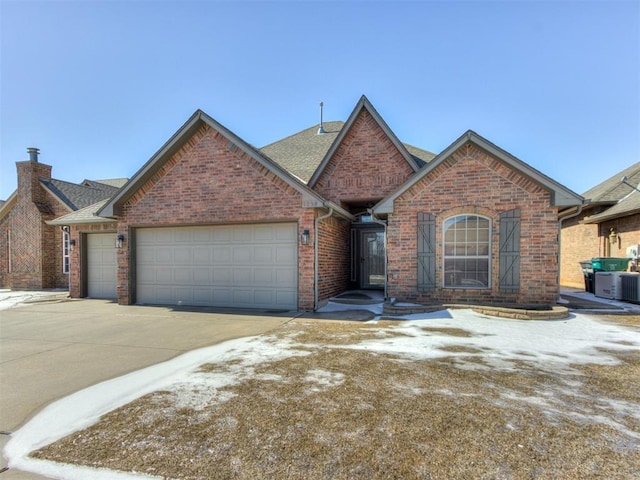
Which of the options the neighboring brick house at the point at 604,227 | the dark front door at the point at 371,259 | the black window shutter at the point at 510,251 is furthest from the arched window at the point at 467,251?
the dark front door at the point at 371,259

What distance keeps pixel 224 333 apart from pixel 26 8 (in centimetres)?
881

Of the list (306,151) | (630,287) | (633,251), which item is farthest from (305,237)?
(633,251)

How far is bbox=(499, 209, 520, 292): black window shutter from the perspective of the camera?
8.91m

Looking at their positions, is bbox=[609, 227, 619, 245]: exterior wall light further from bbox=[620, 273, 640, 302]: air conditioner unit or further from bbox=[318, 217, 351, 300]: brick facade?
bbox=[318, 217, 351, 300]: brick facade

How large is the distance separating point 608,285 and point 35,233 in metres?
23.9

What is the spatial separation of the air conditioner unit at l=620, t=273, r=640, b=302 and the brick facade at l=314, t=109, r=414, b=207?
746cm

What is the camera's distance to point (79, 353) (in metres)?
5.59

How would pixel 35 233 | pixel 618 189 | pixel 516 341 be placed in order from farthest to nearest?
pixel 35 233 < pixel 618 189 < pixel 516 341

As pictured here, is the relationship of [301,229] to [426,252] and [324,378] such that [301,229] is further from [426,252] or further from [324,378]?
[324,378]

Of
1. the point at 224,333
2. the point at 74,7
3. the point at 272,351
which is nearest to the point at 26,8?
the point at 74,7

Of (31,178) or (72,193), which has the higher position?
(31,178)

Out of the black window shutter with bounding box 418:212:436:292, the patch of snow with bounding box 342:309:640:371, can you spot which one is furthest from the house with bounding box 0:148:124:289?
the patch of snow with bounding box 342:309:640:371

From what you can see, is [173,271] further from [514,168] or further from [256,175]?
[514,168]

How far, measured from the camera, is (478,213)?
361 inches
